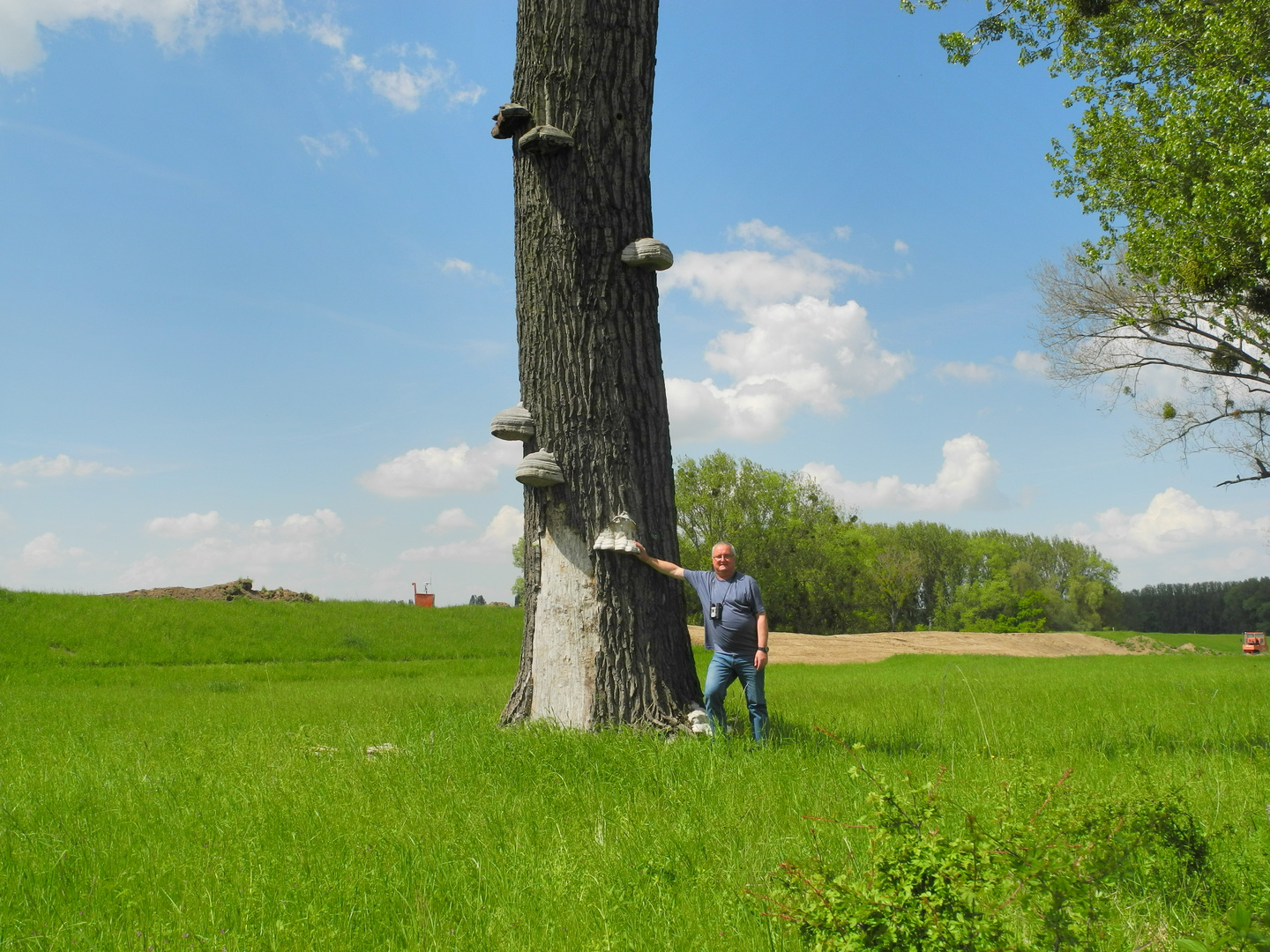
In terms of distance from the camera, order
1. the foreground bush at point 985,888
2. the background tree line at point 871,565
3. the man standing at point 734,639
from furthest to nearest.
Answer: the background tree line at point 871,565 → the man standing at point 734,639 → the foreground bush at point 985,888

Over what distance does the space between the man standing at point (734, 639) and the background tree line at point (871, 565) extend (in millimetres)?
40107

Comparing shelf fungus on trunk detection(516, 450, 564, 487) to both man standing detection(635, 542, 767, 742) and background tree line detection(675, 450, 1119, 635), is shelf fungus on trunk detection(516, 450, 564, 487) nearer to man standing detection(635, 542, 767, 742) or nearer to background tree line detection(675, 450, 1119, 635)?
man standing detection(635, 542, 767, 742)

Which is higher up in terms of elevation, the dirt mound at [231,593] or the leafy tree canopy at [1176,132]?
the leafy tree canopy at [1176,132]

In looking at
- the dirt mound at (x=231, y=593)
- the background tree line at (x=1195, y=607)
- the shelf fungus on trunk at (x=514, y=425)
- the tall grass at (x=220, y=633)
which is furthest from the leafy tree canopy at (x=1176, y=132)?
the background tree line at (x=1195, y=607)

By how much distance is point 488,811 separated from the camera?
4273 millimetres

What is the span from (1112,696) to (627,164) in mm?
9163

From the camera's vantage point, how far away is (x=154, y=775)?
5.43m

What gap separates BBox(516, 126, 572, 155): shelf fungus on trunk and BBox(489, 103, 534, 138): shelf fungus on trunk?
0.11m

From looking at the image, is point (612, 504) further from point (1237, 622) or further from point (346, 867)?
point (1237, 622)

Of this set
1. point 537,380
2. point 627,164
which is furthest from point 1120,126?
point 537,380

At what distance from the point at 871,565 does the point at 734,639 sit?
1943 inches

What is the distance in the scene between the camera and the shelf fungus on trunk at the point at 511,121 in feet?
21.7

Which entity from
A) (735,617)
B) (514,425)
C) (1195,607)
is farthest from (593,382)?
(1195,607)

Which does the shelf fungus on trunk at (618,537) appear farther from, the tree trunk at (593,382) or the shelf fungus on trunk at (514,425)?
the shelf fungus on trunk at (514,425)
